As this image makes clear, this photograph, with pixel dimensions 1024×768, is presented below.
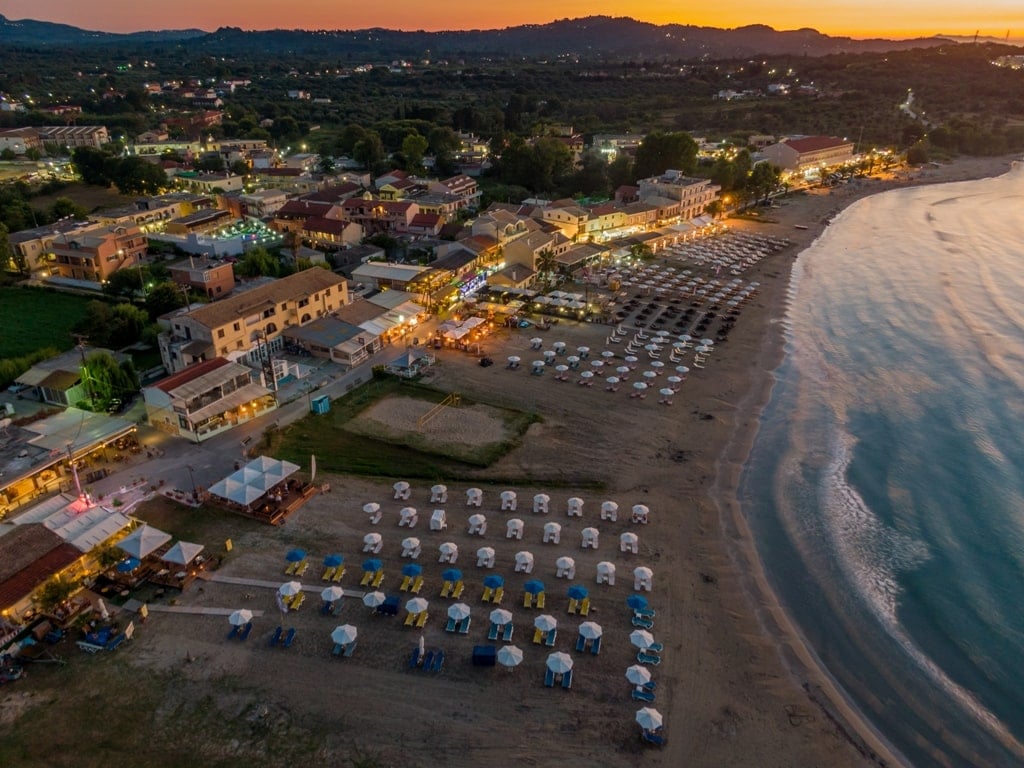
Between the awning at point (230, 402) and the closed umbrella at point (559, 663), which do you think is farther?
the awning at point (230, 402)

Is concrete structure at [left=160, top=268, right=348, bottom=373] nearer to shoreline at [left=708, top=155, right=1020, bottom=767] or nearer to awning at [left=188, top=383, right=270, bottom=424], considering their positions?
awning at [left=188, top=383, right=270, bottom=424]

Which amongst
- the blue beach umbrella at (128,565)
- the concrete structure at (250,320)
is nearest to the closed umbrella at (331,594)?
the blue beach umbrella at (128,565)

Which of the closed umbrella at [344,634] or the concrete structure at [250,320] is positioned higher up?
the concrete structure at [250,320]

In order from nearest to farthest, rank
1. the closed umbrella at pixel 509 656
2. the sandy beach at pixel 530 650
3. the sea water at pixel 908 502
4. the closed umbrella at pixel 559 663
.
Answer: the sandy beach at pixel 530 650
the closed umbrella at pixel 559 663
the closed umbrella at pixel 509 656
the sea water at pixel 908 502

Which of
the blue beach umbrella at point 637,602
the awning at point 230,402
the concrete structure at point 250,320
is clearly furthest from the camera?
the concrete structure at point 250,320

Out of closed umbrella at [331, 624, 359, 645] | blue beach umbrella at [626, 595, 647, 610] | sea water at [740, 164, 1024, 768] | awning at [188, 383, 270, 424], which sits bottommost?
sea water at [740, 164, 1024, 768]

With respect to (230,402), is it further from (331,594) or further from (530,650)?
(530,650)

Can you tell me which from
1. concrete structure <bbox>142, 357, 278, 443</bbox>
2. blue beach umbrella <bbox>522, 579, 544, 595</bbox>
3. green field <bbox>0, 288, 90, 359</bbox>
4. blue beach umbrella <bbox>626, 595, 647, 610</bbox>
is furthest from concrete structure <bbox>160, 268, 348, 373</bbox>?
blue beach umbrella <bbox>626, 595, 647, 610</bbox>

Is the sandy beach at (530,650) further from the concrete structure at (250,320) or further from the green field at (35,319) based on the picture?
the green field at (35,319)
